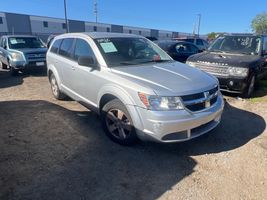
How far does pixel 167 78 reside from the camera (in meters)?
3.65

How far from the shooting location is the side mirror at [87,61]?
→ 4.07 meters

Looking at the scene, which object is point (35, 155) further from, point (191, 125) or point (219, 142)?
point (219, 142)

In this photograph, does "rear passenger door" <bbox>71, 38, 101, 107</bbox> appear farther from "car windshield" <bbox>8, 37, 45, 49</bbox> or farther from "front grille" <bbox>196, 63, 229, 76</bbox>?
"car windshield" <bbox>8, 37, 45, 49</bbox>

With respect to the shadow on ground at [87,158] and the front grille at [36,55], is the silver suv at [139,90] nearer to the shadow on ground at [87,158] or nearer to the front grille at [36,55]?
the shadow on ground at [87,158]

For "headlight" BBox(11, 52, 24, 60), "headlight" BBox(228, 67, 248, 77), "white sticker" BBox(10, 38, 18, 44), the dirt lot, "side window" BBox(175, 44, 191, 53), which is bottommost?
the dirt lot

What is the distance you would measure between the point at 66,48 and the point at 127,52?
1794 mm

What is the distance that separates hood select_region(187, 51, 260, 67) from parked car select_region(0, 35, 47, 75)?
22.3ft

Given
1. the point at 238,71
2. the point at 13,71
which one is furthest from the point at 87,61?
the point at 13,71

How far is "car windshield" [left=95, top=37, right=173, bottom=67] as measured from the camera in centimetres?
422

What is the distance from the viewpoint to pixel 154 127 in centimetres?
326

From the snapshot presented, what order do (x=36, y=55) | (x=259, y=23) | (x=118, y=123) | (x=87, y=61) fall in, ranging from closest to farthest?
(x=118, y=123) → (x=87, y=61) → (x=36, y=55) → (x=259, y=23)

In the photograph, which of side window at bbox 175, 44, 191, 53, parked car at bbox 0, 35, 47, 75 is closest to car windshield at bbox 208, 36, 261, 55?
side window at bbox 175, 44, 191, 53

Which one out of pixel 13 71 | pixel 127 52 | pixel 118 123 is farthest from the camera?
pixel 13 71

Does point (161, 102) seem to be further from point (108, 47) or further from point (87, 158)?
point (108, 47)
